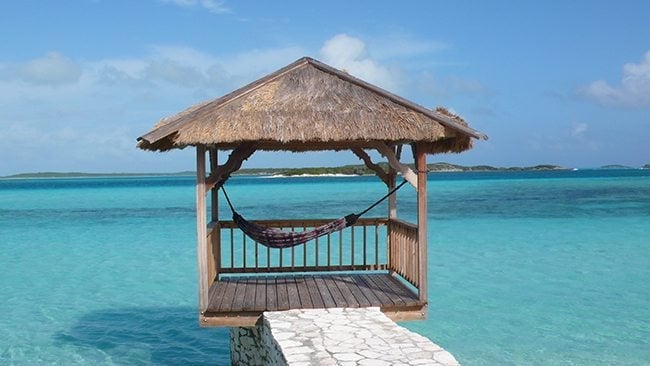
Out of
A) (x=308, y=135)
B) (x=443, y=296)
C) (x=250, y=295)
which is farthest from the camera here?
(x=443, y=296)

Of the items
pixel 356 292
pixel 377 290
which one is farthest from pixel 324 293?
pixel 377 290

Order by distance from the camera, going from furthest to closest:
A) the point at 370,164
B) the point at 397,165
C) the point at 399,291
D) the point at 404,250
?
the point at 370,164, the point at 404,250, the point at 399,291, the point at 397,165

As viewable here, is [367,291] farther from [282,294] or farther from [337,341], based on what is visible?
[337,341]

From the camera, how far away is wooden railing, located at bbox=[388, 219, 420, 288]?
21.7ft

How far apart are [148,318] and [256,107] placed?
481 cm

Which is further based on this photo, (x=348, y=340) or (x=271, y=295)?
(x=271, y=295)

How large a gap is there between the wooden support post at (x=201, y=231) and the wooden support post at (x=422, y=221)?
194cm

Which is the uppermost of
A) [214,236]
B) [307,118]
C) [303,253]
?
[307,118]

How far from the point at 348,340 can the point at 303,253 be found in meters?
5.40

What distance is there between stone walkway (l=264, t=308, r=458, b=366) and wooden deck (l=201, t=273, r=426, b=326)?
0.64 ft

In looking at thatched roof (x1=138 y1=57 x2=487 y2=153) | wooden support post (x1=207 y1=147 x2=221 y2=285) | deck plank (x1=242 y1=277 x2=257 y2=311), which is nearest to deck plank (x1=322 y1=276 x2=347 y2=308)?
deck plank (x1=242 y1=277 x2=257 y2=311)

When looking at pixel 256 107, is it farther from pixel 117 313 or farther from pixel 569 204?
pixel 569 204

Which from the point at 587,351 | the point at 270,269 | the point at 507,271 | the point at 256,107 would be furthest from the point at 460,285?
the point at 256,107

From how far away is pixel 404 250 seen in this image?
7.16 metres
